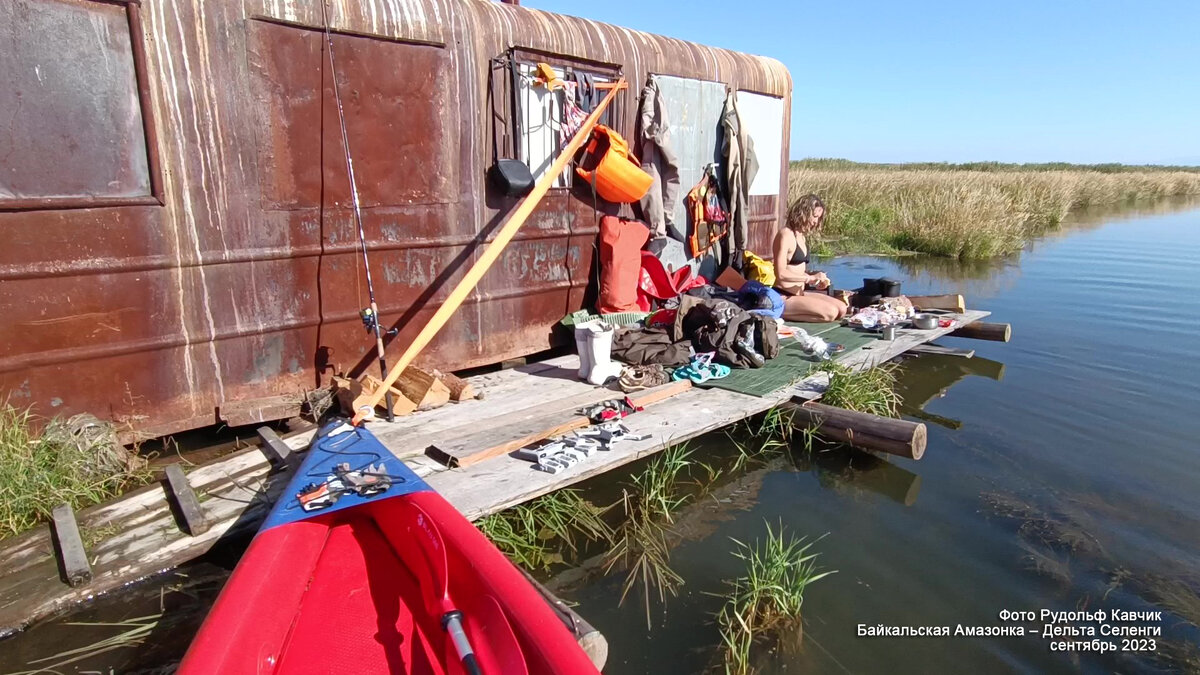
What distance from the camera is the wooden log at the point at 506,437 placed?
159 inches

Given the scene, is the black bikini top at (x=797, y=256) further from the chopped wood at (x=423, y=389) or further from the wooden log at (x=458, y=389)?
the chopped wood at (x=423, y=389)

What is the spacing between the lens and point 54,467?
3.75 meters

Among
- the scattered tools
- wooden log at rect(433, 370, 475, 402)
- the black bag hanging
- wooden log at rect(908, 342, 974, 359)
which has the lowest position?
wooden log at rect(908, 342, 974, 359)

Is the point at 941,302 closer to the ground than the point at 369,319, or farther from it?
closer to the ground

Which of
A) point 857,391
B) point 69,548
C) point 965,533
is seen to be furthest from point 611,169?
point 69,548

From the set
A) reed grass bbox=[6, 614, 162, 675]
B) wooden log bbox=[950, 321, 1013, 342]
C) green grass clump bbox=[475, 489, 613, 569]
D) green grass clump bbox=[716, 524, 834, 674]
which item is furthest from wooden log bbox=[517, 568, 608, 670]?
wooden log bbox=[950, 321, 1013, 342]

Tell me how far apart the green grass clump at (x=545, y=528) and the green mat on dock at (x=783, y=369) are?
5.57ft

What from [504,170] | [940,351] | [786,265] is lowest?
[940,351]

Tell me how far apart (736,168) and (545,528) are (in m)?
5.20

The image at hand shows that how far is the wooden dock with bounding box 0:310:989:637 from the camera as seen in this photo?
3.15m

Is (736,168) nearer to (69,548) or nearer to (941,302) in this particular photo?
(941,302)

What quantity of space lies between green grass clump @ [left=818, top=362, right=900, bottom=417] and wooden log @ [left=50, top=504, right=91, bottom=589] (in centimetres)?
476

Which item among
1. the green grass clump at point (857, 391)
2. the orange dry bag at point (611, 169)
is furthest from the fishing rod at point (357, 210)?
the green grass clump at point (857, 391)

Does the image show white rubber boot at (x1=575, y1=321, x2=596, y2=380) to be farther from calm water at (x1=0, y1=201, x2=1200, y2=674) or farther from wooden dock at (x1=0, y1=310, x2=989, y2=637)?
calm water at (x1=0, y1=201, x2=1200, y2=674)
